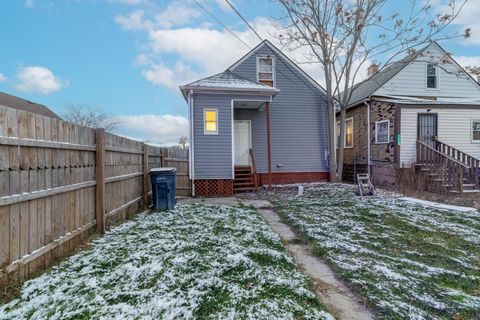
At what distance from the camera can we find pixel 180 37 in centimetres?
1345

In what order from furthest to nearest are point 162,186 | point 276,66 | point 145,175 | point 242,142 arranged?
point 276,66 < point 242,142 < point 145,175 < point 162,186

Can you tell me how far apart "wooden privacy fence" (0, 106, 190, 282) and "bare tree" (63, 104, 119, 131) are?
95.5 ft

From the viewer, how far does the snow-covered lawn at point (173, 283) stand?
2299mm

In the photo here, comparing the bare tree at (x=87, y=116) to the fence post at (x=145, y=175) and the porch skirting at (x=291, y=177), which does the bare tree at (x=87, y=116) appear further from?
the fence post at (x=145, y=175)

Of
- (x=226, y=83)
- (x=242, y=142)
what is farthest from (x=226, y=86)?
(x=242, y=142)

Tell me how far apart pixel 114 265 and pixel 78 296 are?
715mm

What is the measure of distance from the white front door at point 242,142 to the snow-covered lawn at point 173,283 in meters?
7.76

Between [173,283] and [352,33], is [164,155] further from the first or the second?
[352,33]

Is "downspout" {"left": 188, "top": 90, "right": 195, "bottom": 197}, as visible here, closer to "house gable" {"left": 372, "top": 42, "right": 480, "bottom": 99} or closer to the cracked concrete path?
the cracked concrete path

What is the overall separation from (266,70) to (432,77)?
351 inches

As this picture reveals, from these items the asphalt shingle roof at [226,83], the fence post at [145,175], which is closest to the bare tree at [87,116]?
the asphalt shingle roof at [226,83]

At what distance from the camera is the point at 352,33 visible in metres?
13.1

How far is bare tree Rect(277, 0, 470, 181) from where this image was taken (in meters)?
12.6

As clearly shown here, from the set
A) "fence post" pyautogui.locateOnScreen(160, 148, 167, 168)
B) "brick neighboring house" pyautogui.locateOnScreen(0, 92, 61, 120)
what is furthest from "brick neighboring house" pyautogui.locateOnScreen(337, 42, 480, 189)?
"brick neighboring house" pyautogui.locateOnScreen(0, 92, 61, 120)
